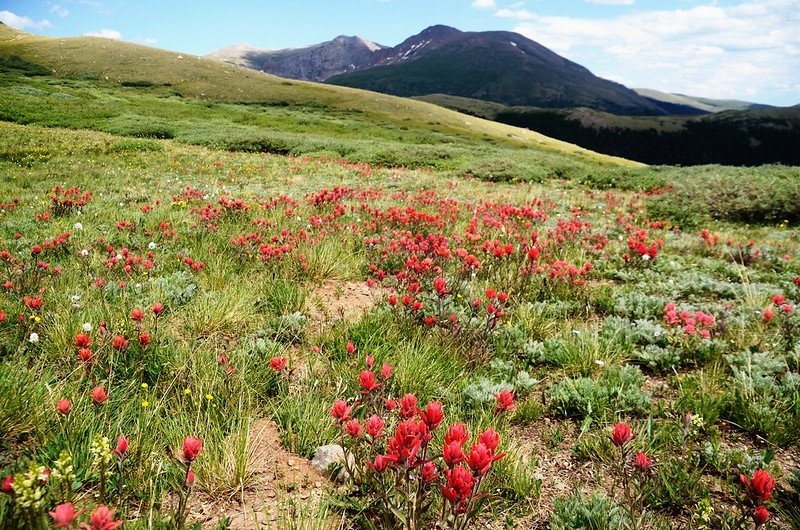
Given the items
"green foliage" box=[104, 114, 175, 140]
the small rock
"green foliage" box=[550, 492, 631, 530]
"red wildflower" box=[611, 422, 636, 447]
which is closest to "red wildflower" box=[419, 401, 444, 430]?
"red wildflower" box=[611, 422, 636, 447]

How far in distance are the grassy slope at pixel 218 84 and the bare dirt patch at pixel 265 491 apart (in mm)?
62221

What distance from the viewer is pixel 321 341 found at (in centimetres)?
491

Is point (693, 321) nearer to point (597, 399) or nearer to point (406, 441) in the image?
point (597, 399)

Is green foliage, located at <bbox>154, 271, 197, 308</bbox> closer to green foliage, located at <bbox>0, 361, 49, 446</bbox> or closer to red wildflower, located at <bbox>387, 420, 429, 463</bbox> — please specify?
green foliage, located at <bbox>0, 361, 49, 446</bbox>

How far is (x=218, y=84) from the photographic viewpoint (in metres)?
76.4

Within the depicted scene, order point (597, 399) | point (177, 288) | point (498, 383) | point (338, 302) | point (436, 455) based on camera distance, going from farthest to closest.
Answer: point (338, 302) → point (177, 288) → point (498, 383) → point (597, 399) → point (436, 455)

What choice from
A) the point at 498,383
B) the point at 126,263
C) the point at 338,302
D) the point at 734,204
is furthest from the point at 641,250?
the point at 734,204

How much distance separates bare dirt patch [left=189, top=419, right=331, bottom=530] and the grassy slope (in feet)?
204

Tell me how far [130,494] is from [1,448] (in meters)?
1.04

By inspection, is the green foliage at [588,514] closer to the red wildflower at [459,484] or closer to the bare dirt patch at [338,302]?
the red wildflower at [459,484]

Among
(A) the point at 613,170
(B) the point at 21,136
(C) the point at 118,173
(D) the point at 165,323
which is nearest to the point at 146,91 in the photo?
(B) the point at 21,136

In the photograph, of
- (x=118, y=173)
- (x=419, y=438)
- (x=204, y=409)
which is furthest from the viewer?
(x=118, y=173)

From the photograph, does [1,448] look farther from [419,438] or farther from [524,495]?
[524,495]

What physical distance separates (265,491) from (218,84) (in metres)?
86.7
